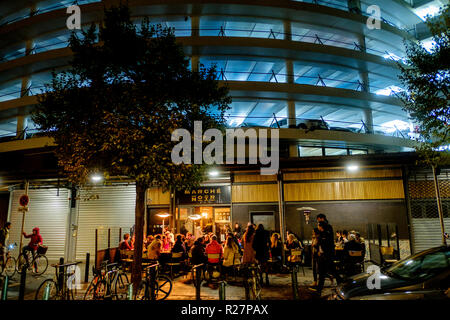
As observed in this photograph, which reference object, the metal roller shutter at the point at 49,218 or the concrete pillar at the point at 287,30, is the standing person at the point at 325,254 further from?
the metal roller shutter at the point at 49,218

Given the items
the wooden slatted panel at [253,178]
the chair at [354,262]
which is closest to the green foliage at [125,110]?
the wooden slatted panel at [253,178]

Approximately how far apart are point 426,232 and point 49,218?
2145cm

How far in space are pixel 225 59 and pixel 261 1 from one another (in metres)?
4.27

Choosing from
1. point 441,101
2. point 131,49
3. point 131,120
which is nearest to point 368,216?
point 441,101

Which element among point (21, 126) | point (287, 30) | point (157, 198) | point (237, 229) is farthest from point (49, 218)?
point (287, 30)

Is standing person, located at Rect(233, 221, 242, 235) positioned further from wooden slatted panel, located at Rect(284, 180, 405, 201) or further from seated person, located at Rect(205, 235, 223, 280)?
seated person, located at Rect(205, 235, 223, 280)

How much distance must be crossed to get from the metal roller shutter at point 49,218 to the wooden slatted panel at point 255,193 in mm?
10678

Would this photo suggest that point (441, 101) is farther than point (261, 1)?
No

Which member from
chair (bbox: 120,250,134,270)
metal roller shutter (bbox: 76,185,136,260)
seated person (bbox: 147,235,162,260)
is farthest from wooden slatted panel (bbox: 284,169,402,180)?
metal roller shutter (bbox: 76,185,136,260)

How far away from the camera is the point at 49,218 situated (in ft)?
51.4

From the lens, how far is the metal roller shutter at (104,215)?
14.8 m

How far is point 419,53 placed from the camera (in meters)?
9.77

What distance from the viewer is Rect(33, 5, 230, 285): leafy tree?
717 centimetres
